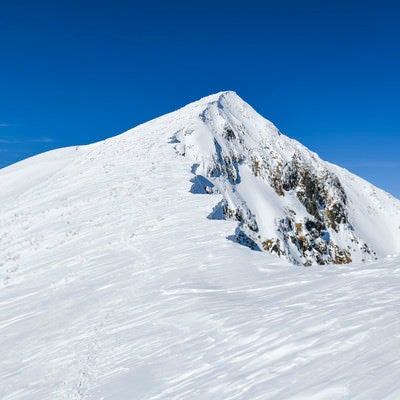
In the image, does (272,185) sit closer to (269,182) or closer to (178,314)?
(269,182)

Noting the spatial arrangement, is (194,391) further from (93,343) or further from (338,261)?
(338,261)

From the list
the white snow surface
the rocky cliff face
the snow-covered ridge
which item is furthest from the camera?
the rocky cliff face

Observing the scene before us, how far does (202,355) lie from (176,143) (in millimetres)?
30348

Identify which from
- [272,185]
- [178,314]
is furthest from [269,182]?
[178,314]

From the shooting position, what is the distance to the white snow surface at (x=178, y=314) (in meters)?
4.97

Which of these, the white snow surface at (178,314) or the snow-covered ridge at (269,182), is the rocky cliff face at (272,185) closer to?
the snow-covered ridge at (269,182)

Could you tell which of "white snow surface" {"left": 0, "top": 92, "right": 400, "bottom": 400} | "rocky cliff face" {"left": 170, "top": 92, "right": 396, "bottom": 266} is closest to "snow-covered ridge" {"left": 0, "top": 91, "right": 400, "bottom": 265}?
"rocky cliff face" {"left": 170, "top": 92, "right": 396, "bottom": 266}

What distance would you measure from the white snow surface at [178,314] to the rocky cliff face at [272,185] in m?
17.3

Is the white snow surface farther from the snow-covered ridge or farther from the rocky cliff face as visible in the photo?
the rocky cliff face

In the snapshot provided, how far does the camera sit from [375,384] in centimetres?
398

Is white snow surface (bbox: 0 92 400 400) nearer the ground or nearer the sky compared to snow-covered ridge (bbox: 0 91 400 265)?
nearer the ground

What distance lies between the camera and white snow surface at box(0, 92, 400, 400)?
497 centimetres

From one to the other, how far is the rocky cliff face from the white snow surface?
56.7 feet

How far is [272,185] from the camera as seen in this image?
50000mm
